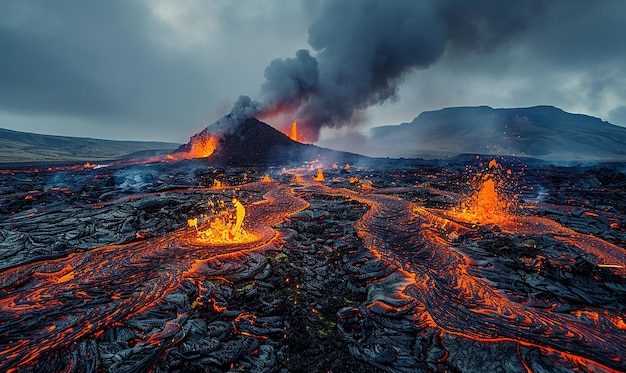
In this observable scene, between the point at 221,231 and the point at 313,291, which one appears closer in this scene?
the point at 313,291

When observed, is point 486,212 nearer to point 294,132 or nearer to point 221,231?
point 221,231

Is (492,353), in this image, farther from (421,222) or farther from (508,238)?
(421,222)

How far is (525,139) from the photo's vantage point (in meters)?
134

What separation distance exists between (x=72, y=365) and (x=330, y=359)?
4.03 m

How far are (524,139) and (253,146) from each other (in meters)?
146

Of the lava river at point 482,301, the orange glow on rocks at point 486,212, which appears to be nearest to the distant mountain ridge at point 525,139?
the orange glow on rocks at point 486,212

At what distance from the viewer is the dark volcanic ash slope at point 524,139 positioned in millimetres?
114438

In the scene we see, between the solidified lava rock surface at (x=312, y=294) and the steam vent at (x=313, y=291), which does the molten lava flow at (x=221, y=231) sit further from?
the solidified lava rock surface at (x=312, y=294)

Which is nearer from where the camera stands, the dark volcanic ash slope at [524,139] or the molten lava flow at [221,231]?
the molten lava flow at [221,231]

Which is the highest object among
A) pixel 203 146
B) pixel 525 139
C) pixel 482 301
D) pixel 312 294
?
pixel 525 139

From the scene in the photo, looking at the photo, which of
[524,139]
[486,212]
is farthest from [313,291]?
[524,139]

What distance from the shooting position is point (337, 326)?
17.6 ft

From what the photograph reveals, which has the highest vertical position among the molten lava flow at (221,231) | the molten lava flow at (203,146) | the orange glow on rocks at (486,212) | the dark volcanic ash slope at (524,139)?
the dark volcanic ash slope at (524,139)

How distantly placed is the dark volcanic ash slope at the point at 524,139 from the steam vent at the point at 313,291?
98.1 meters
